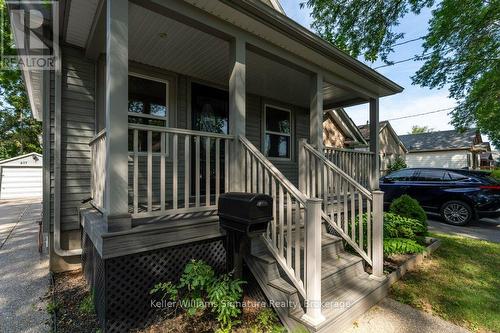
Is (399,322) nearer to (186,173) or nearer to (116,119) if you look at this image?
(186,173)

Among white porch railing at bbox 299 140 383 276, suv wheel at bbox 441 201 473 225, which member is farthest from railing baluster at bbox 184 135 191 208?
suv wheel at bbox 441 201 473 225

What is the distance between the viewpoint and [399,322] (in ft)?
8.42

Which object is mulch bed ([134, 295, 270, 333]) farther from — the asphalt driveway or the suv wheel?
the suv wheel

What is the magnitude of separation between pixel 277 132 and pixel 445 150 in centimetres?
1978

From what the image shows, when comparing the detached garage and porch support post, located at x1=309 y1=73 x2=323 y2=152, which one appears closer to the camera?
porch support post, located at x1=309 y1=73 x2=323 y2=152

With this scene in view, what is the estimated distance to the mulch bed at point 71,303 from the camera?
2524 mm

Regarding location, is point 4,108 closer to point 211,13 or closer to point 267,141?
point 267,141

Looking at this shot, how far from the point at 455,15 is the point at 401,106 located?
23205mm

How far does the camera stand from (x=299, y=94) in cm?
632

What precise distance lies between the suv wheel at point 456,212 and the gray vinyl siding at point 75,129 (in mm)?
8520

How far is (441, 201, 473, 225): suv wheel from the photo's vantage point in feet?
22.2

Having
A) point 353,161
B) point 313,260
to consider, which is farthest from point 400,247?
point 313,260

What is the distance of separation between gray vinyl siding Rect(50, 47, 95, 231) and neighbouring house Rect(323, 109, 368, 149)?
9.58 metres

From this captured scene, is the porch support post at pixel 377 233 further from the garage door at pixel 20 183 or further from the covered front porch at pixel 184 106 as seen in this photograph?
the garage door at pixel 20 183
